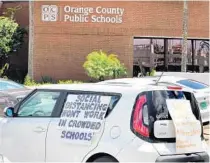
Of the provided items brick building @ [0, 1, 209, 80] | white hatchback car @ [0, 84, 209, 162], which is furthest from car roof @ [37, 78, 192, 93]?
brick building @ [0, 1, 209, 80]

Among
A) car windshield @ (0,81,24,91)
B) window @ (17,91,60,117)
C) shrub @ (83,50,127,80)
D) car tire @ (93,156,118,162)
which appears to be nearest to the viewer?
car tire @ (93,156,118,162)

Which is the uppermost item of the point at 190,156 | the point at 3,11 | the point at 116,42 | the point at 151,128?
the point at 3,11

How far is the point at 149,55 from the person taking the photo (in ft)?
96.2

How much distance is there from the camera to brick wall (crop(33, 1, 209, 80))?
89.5 ft

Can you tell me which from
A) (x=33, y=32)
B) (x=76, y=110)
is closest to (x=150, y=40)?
(x=33, y=32)

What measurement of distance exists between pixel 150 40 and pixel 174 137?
76.2 ft

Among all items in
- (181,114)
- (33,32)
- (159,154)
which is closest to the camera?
(159,154)

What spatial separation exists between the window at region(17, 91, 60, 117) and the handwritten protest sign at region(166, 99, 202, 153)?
63.1 inches

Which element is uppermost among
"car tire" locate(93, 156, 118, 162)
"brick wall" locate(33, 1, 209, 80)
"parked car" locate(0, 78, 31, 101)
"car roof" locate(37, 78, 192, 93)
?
"brick wall" locate(33, 1, 209, 80)

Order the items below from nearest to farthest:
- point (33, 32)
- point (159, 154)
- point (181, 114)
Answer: point (159, 154) < point (181, 114) < point (33, 32)

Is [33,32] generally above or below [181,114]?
above

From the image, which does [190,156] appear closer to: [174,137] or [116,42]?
[174,137]

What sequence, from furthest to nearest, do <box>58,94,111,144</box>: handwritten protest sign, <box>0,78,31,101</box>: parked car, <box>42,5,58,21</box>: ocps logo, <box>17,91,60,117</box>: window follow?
<box>42,5,58,21</box>: ocps logo → <box>0,78,31,101</box>: parked car → <box>17,91,60,117</box>: window → <box>58,94,111,144</box>: handwritten protest sign

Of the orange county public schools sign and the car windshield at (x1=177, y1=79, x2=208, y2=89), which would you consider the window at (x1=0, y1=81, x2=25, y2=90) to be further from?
the orange county public schools sign
